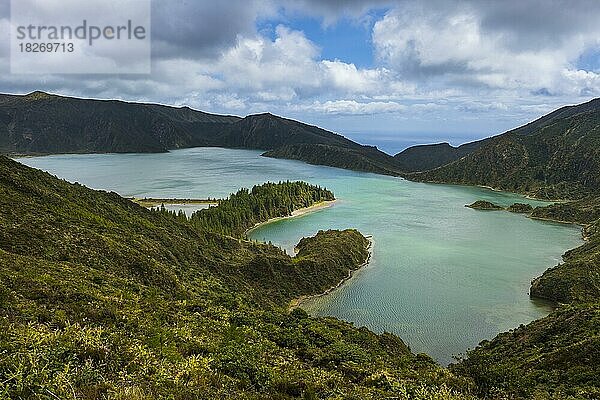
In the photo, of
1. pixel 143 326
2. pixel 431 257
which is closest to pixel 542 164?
pixel 431 257

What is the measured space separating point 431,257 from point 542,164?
4525 inches

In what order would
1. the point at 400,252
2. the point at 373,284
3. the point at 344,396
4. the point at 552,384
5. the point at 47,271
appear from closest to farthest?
the point at 344,396 < the point at 552,384 < the point at 47,271 < the point at 373,284 < the point at 400,252

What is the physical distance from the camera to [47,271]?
24.5 meters

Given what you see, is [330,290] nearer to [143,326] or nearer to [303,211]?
[143,326]

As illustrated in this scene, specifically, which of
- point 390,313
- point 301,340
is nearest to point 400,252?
point 390,313

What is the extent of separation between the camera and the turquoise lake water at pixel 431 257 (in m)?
42.5

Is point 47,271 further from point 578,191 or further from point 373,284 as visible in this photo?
point 578,191

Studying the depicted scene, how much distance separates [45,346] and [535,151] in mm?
180334

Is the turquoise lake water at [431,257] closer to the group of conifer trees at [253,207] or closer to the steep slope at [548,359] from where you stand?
the group of conifer trees at [253,207]

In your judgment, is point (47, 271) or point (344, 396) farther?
point (47, 271)

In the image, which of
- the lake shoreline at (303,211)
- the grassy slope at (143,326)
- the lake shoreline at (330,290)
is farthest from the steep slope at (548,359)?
the lake shoreline at (303,211)

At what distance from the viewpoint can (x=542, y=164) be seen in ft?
514

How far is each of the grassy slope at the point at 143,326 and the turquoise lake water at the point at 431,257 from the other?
7.94 m

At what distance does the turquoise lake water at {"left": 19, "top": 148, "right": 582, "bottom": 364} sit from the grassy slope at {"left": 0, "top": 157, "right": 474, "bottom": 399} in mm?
7945
